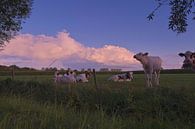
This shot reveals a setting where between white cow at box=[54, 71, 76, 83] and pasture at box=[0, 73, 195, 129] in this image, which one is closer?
pasture at box=[0, 73, 195, 129]

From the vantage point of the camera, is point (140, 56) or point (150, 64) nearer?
point (150, 64)

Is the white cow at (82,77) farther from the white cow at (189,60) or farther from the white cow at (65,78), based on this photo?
the white cow at (189,60)

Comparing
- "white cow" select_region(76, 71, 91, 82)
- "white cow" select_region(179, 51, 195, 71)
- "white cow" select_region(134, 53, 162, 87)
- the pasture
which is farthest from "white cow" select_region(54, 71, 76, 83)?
the pasture

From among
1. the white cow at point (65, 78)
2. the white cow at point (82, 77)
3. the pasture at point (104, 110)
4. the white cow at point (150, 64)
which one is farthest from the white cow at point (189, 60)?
the white cow at point (82, 77)

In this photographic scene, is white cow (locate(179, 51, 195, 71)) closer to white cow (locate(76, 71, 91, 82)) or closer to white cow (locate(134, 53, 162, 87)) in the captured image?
white cow (locate(134, 53, 162, 87))

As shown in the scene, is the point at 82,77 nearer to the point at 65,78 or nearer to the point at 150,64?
the point at 65,78

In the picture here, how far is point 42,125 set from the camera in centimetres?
1168

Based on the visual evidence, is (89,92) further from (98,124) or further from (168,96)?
(98,124)

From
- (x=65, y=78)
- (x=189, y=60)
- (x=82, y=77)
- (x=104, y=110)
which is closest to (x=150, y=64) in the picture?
(x=189, y=60)

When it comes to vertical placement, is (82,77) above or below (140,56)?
below

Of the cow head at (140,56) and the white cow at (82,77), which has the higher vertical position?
the cow head at (140,56)

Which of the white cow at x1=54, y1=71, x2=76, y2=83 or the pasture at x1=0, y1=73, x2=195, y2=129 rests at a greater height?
the white cow at x1=54, y1=71, x2=76, y2=83

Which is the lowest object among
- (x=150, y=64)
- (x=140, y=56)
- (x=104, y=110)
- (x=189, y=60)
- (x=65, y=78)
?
(x=104, y=110)

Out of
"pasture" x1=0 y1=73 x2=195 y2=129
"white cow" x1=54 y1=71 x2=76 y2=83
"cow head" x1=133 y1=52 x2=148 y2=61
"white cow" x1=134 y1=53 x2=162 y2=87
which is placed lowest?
"pasture" x1=0 y1=73 x2=195 y2=129
